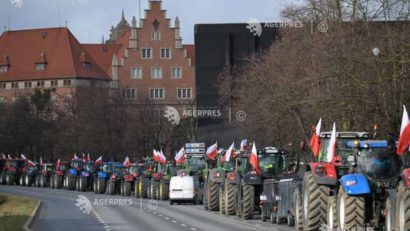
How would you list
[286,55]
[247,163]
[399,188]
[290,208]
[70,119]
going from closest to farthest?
1. [399,188]
2. [290,208]
3. [247,163]
4. [286,55]
5. [70,119]

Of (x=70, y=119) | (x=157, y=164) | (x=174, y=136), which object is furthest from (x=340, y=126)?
(x=70, y=119)

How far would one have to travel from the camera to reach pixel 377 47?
35.8 meters

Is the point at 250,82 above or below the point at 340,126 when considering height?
above

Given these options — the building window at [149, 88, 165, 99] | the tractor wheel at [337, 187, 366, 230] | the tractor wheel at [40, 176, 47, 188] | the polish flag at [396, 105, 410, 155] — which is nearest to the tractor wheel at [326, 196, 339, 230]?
the tractor wheel at [337, 187, 366, 230]

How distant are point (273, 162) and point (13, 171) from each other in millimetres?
55418

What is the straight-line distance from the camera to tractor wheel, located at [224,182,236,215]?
112 feet

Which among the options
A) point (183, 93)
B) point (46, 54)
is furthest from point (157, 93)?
point (46, 54)

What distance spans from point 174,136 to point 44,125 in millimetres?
20441

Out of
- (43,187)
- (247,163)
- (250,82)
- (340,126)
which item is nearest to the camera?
(247,163)

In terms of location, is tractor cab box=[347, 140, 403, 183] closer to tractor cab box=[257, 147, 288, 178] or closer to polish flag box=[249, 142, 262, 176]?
polish flag box=[249, 142, 262, 176]

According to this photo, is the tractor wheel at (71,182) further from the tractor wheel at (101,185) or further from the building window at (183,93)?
the building window at (183,93)

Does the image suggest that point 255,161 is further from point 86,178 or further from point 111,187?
point 86,178

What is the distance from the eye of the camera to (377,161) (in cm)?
1939

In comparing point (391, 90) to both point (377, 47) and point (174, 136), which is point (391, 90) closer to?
point (377, 47)
